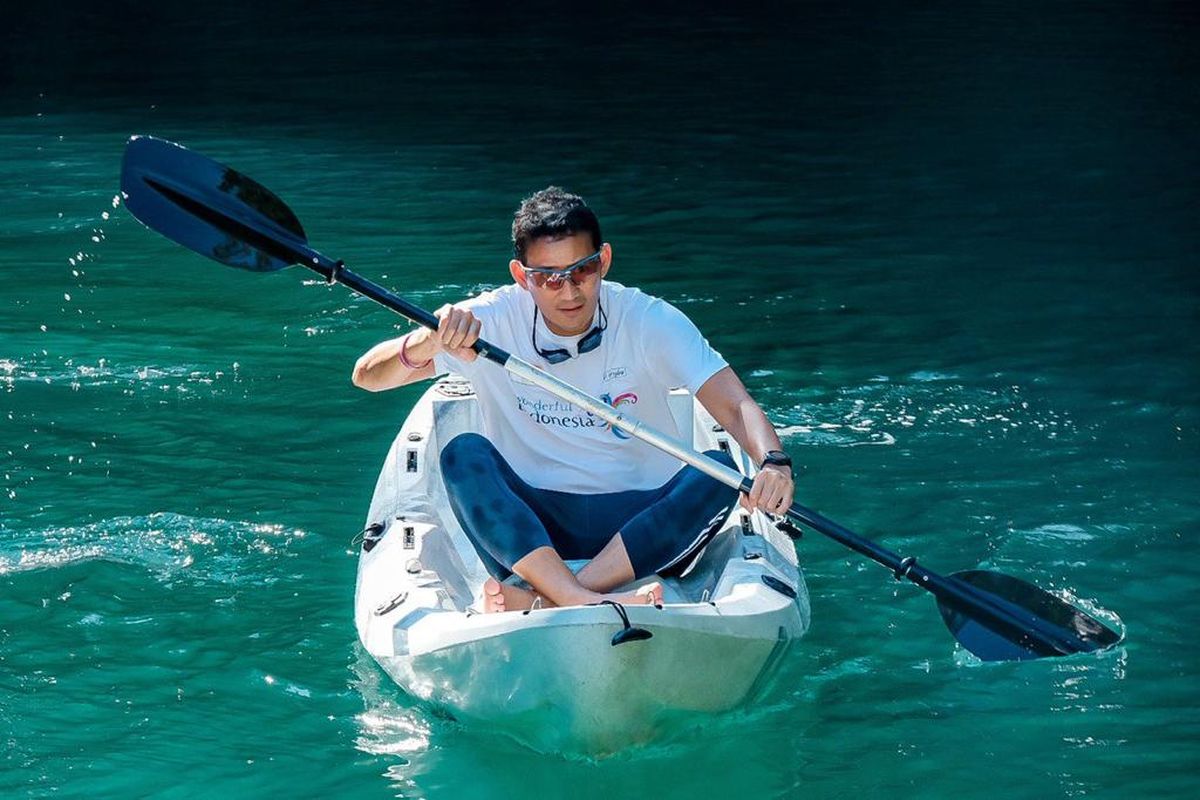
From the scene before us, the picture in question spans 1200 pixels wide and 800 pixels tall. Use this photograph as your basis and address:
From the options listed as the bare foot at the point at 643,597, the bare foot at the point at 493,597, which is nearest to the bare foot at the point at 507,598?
the bare foot at the point at 493,597

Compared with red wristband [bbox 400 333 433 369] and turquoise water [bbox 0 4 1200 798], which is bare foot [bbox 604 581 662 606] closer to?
turquoise water [bbox 0 4 1200 798]

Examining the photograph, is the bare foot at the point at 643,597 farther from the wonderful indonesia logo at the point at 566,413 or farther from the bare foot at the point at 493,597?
the wonderful indonesia logo at the point at 566,413

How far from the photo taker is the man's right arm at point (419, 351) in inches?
173

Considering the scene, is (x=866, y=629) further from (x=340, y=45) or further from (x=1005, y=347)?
(x=340, y=45)

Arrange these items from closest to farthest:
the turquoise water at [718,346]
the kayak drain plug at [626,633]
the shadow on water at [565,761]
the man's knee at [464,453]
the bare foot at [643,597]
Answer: the kayak drain plug at [626,633] → the shadow on water at [565,761] → the bare foot at [643,597] → the turquoise water at [718,346] → the man's knee at [464,453]

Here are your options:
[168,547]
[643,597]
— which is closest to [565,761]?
[643,597]

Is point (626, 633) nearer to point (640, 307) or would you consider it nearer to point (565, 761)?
point (565, 761)

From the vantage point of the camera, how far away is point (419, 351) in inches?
179

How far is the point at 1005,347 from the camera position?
782 cm

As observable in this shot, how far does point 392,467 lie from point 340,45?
1362cm

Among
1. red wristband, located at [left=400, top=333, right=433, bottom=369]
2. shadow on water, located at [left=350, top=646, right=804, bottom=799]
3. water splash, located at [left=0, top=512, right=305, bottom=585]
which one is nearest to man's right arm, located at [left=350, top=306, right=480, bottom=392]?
red wristband, located at [left=400, top=333, right=433, bottom=369]

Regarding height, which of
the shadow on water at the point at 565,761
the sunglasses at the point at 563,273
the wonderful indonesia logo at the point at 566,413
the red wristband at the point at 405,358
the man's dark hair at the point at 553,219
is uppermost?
the man's dark hair at the point at 553,219

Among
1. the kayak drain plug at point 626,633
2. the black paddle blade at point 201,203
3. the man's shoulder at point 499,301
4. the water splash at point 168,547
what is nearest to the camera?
the kayak drain plug at point 626,633

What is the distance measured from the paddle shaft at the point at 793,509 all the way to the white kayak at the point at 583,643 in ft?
0.62
